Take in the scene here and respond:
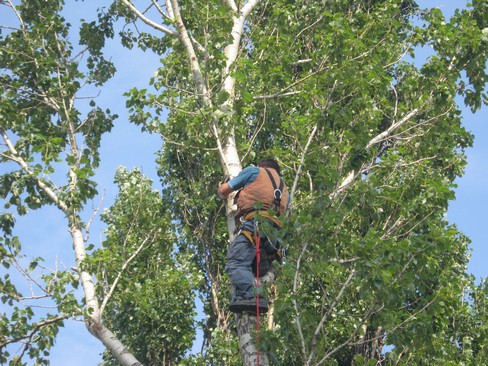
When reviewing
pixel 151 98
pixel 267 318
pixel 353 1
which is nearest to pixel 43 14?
pixel 151 98

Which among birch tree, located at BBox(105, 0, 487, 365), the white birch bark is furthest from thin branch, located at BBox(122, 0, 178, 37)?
the white birch bark

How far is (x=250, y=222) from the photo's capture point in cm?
830

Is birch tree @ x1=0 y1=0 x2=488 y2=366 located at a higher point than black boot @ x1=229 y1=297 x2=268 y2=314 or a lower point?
higher

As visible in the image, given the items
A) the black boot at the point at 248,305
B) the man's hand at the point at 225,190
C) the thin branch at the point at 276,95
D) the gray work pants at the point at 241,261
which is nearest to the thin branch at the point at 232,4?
the thin branch at the point at 276,95

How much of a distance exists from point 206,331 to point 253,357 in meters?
6.55

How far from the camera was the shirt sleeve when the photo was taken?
8.45m

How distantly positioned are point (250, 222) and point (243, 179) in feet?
1.45

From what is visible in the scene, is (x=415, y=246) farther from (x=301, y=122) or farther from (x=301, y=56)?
(x=301, y=56)

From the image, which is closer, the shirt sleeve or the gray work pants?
the gray work pants

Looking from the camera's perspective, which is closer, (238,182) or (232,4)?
(238,182)

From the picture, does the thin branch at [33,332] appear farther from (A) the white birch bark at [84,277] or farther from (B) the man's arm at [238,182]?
(B) the man's arm at [238,182]

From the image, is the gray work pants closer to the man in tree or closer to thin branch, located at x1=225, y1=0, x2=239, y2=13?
the man in tree

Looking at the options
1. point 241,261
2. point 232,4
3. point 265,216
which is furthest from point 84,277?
point 232,4

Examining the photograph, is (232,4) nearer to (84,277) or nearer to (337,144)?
(337,144)
